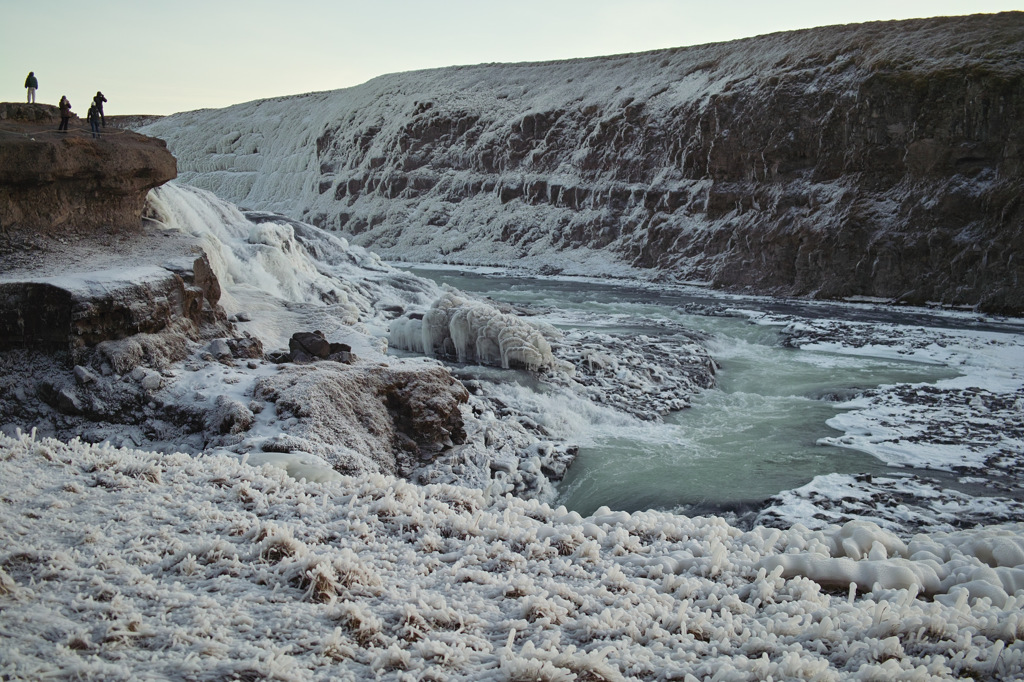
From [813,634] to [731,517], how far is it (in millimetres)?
4580

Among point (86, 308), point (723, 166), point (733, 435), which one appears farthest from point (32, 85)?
point (723, 166)

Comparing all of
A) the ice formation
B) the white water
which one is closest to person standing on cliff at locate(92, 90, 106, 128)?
the ice formation

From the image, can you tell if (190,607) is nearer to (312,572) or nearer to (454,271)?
(312,572)

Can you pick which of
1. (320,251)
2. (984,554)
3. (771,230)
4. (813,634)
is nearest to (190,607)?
(813,634)

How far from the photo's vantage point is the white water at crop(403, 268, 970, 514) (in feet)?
29.8

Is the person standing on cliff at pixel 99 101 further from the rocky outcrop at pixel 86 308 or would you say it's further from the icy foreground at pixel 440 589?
the icy foreground at pixel 440 589

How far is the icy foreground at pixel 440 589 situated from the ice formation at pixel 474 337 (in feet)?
24.8

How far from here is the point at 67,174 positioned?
1066 cm

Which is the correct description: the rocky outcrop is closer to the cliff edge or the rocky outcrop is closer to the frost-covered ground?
the cliff edge

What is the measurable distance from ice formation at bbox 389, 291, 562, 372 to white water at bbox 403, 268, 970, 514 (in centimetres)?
84

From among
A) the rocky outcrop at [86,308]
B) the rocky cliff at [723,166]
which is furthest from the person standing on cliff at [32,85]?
the rocky cliff at [723,166]

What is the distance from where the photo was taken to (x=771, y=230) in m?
31.8

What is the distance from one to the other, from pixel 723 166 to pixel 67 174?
3023 centimetres

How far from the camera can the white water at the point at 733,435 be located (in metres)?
9.09
